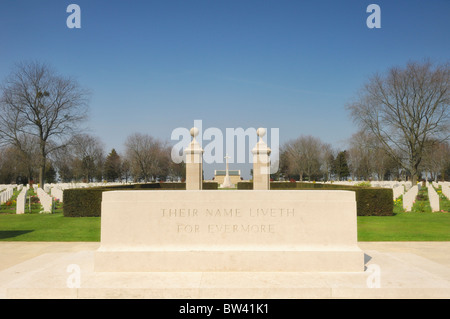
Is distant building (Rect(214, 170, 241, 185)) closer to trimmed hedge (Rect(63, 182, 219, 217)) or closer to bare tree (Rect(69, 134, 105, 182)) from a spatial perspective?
bare tree (Rect(69, 134, 105, 182))

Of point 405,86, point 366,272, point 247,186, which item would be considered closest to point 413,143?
point 405,86

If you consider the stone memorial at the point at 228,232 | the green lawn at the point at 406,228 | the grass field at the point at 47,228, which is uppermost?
the stone memorial at the point at 228,232

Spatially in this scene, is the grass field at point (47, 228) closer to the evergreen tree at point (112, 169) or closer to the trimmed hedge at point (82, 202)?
the trimmed hedge at point (82, 202)

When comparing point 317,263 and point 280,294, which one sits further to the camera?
point 317,263

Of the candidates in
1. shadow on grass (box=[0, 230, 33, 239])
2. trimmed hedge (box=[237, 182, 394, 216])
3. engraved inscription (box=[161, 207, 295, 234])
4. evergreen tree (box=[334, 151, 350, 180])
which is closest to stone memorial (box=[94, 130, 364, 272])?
engraved inscription (box=[161, 207, 295, 234])

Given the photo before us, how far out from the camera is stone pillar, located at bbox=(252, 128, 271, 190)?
10000mm

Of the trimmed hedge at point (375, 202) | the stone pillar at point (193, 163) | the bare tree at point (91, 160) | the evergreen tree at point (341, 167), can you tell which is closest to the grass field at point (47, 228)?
the stone pillar at point (193, 163)

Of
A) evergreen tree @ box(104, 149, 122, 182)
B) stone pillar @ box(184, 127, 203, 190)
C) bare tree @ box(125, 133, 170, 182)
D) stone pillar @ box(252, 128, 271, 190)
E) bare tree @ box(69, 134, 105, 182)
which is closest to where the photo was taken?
stone pillar @ box(252, 128, 271, 190)

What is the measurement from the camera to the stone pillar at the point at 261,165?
1000 centimetres

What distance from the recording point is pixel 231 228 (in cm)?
502

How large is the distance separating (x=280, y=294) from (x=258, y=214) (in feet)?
4.19

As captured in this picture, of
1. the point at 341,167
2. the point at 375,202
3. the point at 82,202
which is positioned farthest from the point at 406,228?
the point at 341,167

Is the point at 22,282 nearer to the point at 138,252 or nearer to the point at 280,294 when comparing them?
the point at 138,252
